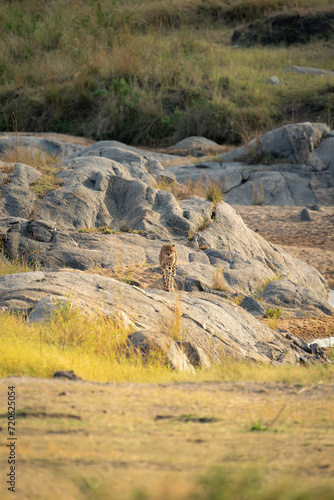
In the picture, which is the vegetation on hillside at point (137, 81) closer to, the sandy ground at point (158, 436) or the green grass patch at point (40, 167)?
the green grass patch at point (40, 167)

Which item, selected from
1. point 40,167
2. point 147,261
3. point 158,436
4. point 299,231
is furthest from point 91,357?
point 299,231

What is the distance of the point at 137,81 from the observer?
69.9ft

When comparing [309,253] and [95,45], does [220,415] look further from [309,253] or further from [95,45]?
[95,45]

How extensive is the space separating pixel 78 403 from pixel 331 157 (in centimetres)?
1421

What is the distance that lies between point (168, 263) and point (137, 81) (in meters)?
15.9

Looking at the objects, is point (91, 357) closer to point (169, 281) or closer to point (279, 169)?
point (169, 281)

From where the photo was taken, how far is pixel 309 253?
1178 cm

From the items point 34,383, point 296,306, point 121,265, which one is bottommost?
point 296,306

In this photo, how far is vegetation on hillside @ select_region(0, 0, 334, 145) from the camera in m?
19.8

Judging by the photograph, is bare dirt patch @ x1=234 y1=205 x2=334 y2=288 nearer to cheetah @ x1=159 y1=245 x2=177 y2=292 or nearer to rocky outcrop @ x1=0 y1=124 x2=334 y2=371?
rocky outcrop @ x1=0 y1=124 x2=334 y2=371

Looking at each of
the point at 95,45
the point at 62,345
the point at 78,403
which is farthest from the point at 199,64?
the point at 78,403

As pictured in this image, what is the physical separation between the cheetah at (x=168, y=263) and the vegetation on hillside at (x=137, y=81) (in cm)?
1168

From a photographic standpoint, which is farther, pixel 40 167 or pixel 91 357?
pixel 40 167

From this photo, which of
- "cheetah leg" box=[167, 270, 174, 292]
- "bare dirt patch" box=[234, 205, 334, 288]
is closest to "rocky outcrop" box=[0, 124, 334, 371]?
"cheetah leg" box=[167, 270, 174, 292]
